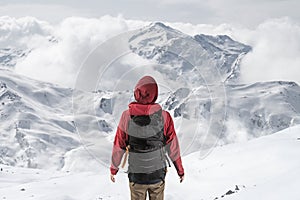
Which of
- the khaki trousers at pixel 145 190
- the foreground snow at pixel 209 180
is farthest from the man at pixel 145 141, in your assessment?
the foreground snow at pixel 209 180

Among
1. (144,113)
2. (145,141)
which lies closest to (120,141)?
(145,141)

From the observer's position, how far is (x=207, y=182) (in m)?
29.4

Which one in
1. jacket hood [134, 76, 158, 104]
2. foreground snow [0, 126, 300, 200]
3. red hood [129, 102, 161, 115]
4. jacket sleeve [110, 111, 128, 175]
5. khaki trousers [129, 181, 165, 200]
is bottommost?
foreground snow [0, 126, 300, 200]

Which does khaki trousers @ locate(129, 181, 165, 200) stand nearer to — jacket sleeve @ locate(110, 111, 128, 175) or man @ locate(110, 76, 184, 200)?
man @ locate(110, 76, 184, 200)

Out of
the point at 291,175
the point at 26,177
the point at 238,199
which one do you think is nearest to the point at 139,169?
the point at 238,199

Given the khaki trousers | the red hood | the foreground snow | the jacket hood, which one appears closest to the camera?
the jacket hood

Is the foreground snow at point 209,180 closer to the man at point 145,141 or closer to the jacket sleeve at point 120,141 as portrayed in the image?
the man at point 145,141

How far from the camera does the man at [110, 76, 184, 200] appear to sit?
788 centimetres

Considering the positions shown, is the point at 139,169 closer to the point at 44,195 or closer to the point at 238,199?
the point at 238,199

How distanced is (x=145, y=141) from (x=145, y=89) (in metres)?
1.00

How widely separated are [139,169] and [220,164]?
26.2 meters

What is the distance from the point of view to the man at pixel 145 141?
788 centimetres

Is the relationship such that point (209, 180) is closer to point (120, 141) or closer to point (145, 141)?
point (145, 141)

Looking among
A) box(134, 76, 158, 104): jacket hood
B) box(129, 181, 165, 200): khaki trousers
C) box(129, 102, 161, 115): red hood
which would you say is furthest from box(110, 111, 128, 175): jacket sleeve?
box(129, 181, 165, 200): khaki trousers
